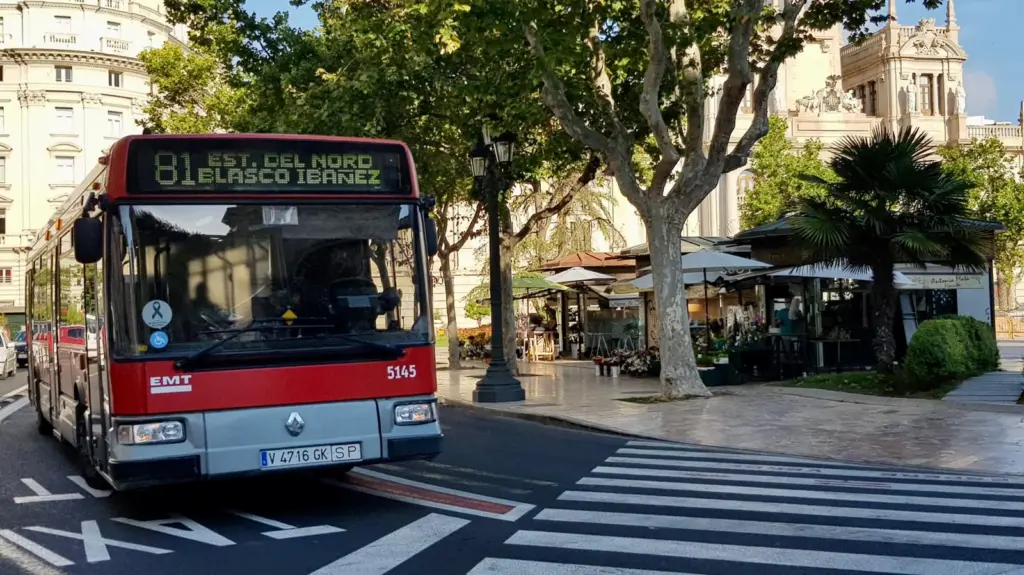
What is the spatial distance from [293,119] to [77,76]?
4631cm

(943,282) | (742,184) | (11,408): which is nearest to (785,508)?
(943,282)

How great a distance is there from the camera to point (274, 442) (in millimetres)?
7859

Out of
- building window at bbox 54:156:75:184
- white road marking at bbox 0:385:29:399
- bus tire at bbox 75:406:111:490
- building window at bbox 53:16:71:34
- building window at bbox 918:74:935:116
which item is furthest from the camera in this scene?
building window at bbox 918:74:935:116

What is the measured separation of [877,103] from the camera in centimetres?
6919

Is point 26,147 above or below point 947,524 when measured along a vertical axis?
above

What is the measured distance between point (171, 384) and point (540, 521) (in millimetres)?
2893

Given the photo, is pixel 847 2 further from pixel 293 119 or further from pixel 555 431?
pixel 293 119

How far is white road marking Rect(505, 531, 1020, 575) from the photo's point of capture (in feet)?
20.8

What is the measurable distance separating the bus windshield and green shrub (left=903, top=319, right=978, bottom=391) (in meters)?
11.1

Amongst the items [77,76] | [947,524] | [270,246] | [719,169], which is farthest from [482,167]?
[77,76]

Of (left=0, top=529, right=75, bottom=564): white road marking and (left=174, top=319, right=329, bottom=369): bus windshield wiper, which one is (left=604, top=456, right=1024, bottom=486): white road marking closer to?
(left=174, top=319, right=329, bottom=369): bus windshield wiper

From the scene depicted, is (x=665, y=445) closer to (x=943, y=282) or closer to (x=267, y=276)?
(x=267, y=276)

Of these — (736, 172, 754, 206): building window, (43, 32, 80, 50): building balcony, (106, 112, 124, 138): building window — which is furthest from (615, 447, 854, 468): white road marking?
(106, 112, 124, 138): building window

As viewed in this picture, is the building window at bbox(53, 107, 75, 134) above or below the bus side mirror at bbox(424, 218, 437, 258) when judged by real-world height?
above
